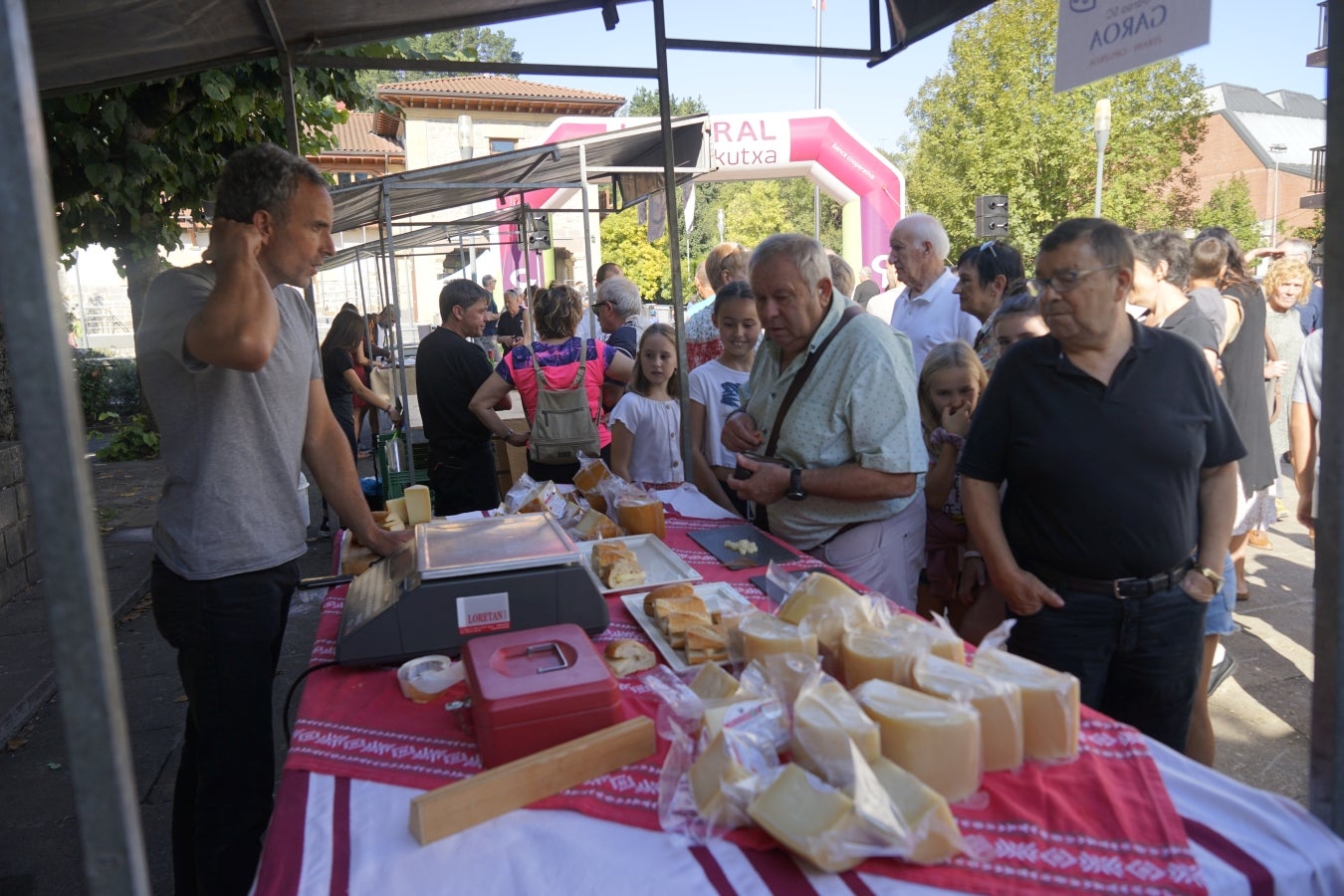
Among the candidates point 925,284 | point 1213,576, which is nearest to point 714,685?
point 1213,576

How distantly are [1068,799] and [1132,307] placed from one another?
123 inches

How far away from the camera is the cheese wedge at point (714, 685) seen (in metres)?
1.29

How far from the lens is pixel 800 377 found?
2.41 meters

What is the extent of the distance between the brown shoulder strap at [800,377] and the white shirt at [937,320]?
1.84m

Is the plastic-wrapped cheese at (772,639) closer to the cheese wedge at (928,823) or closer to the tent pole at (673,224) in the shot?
the cheese wedge at (928,823)

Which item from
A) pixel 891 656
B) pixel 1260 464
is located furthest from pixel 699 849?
pixel 1260 464

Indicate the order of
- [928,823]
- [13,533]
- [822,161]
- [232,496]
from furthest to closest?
[822,161], [13,533], [232,496], [928,823]

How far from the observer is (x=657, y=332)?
3730 mm

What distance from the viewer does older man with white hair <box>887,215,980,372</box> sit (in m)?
4.21

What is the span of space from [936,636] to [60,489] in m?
1.13

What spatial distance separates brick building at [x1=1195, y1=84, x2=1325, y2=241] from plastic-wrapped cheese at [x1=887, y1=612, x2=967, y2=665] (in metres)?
49.7

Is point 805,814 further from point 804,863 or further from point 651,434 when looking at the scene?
point 651,434

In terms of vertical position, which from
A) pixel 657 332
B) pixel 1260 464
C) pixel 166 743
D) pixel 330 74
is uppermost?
pixel 330 74

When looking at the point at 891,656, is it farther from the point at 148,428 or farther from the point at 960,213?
the point at 960,213
